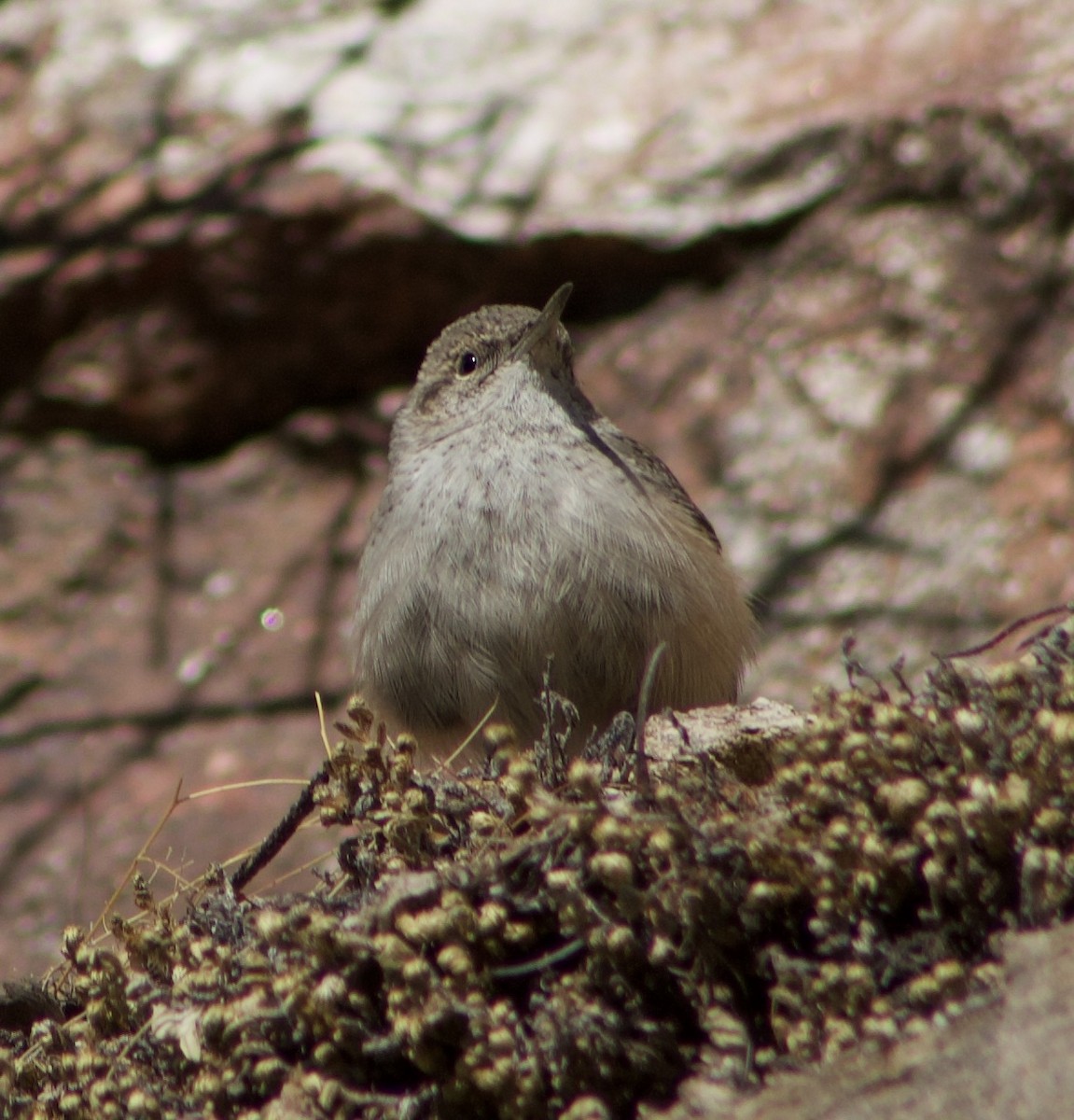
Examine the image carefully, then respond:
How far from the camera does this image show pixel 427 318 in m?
9.20

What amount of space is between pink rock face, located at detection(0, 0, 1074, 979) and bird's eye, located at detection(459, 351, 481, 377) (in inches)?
100

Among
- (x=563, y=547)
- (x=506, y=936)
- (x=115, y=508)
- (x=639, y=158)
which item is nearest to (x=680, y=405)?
(x=639, y=158)

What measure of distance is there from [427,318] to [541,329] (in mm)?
3734

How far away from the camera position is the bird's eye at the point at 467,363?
582cm

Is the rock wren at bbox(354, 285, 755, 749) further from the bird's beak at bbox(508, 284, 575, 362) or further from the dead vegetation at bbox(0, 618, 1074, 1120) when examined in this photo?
the dead vegetation at bbox(0, 618, 1074, 1120)

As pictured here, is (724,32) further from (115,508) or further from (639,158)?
(115,508)

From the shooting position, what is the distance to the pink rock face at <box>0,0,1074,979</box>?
Answer: 25.7 ft

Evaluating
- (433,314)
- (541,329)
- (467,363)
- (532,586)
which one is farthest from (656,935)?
(433,314)

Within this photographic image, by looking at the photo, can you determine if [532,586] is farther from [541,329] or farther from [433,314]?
[433,314]

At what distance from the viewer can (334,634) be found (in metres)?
8.50

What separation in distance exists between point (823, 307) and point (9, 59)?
18.9 feet

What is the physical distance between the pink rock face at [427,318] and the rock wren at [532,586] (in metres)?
2.59

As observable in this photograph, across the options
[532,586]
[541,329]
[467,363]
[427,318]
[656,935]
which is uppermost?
[656,935]

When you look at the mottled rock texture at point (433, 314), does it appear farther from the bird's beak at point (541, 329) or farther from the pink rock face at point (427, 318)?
the bird's beak at point (541, 329)
